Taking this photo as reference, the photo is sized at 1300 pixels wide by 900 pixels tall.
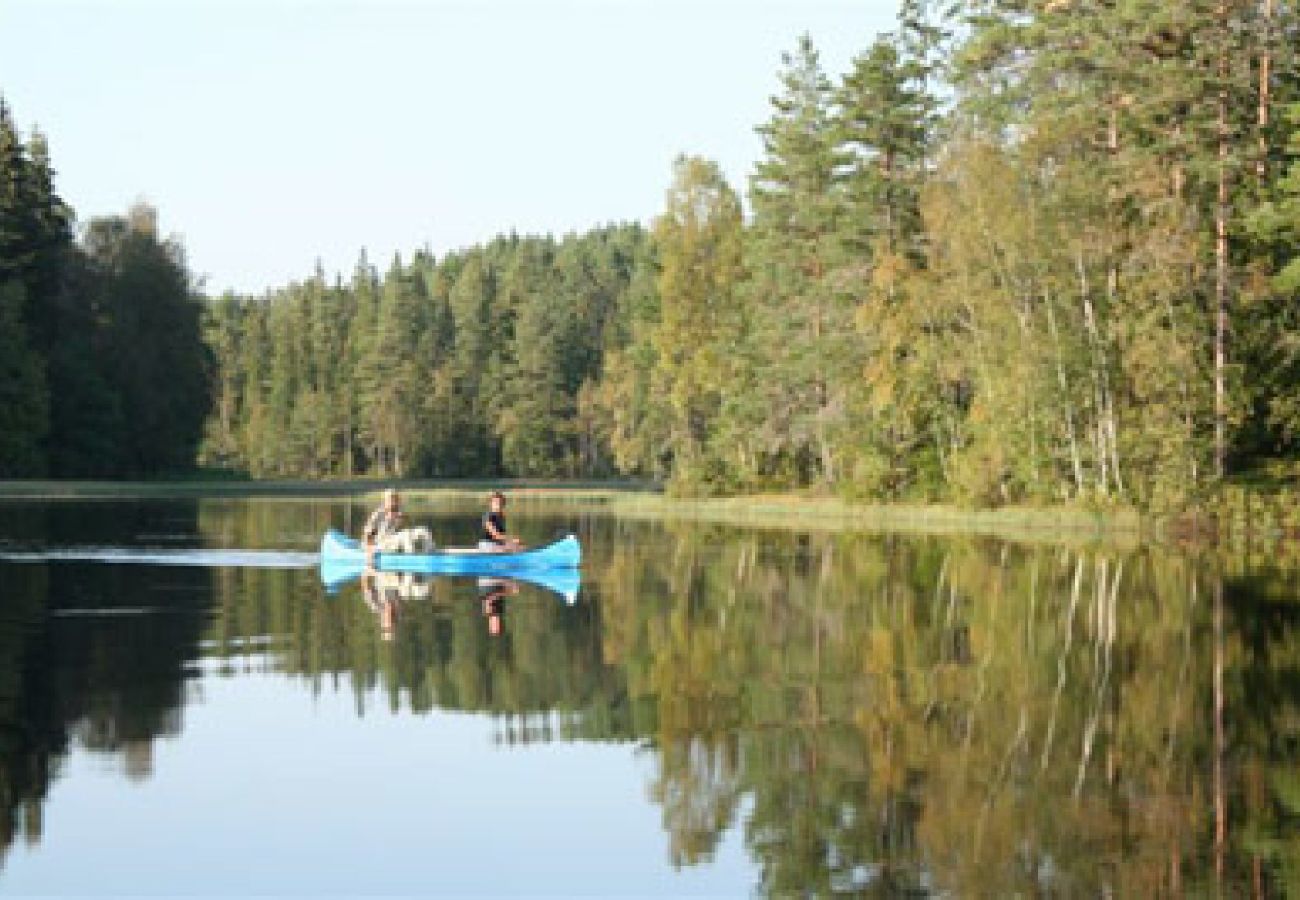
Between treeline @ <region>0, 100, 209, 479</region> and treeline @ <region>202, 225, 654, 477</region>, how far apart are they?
95.7 ft

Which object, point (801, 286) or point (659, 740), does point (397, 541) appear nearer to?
point (659, 740)

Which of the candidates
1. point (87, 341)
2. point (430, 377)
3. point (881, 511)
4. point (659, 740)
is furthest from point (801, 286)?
point (430, 377)

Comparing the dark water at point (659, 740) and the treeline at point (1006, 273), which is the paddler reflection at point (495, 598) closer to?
the dark water at point (659, 740)

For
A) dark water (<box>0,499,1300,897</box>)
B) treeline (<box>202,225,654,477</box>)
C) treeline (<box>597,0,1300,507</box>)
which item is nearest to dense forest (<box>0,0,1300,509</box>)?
treeline (<box>597,0,1300,507</box>)

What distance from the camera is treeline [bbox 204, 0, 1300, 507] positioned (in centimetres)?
4988

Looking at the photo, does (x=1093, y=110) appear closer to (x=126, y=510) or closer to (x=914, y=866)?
(x=126, y=510)

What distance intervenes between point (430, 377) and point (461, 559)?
10837cm

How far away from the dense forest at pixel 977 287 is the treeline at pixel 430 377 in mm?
29076

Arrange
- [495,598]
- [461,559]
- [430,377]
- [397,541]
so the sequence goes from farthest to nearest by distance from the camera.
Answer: [430,377] < [397,541] < [461,559] < [495,598]

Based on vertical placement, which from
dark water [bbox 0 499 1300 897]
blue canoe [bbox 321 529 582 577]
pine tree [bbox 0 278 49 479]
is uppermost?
pine tree [bbox 0 278 49 479]

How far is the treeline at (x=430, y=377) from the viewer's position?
143 metres

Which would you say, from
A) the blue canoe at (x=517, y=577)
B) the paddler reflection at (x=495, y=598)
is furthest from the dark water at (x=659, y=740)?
the blue canoe at (x=517, y=577)

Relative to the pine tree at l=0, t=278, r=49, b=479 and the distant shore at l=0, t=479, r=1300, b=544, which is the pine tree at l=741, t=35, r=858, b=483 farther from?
the pine tree at l=0, t=278, r=49, b=479

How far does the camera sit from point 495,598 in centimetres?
3428
